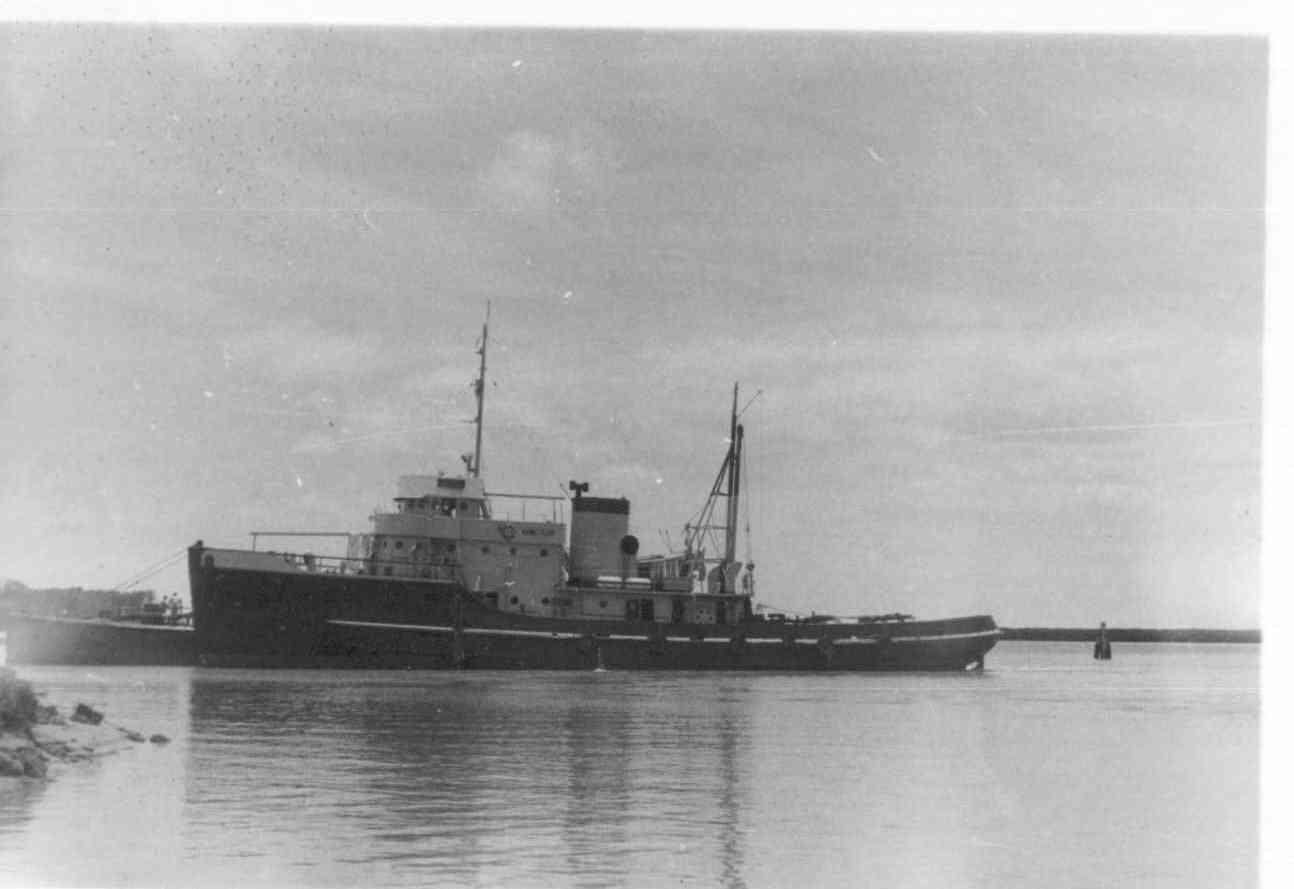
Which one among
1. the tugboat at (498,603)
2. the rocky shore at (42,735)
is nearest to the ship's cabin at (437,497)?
the tugboat at (498,603)

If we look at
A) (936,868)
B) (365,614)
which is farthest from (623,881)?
(365,614)

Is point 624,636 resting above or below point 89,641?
above

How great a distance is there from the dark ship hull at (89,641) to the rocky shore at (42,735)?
73.3 ft

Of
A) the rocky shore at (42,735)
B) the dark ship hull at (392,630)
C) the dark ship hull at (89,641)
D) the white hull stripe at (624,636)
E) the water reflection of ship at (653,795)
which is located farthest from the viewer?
the dark ship hull at (89,641)

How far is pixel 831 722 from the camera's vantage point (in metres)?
23.2

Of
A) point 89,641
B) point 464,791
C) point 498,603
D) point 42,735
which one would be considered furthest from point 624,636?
point 464,791

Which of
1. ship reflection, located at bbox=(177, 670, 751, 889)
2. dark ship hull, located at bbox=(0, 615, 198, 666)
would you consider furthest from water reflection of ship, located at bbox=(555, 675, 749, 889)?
dark ship hull, located at bbox=(0, 615, 198, 666)

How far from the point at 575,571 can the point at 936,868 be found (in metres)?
31.1

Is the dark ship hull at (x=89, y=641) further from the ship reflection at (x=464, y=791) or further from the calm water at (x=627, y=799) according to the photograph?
the ship reflection at (x=464, y=791)

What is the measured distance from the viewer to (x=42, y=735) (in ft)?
47.8

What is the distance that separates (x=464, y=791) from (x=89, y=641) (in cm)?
2914

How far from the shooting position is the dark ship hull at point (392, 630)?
3600 cm

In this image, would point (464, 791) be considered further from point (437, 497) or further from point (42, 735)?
point (437, 497)

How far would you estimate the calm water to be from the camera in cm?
957
